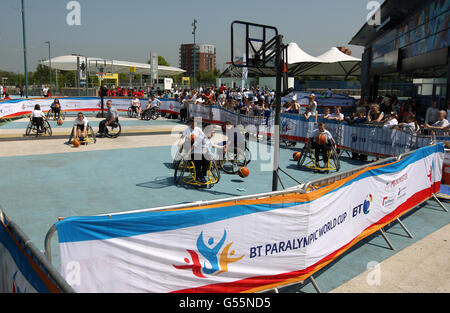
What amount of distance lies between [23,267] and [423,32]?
24.0 metres

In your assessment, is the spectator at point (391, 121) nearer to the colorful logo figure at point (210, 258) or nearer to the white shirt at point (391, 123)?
the white shirt at point (391, 123)

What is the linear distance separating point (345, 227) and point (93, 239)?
381 centimetres

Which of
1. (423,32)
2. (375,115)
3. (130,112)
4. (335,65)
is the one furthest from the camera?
(335,65)

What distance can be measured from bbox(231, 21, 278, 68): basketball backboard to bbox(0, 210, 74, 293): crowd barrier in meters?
6.92

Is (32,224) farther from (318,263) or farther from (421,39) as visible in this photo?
(421,39)

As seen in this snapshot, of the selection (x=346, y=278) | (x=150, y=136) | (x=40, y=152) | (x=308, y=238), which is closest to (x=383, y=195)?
(x=346, y=278)

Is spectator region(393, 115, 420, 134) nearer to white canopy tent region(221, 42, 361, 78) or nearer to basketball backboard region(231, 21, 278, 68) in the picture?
basketball backboard region(231, 21, 278, 68)

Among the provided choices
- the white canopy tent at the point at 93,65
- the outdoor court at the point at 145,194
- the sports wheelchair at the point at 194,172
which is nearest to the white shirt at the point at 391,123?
the outdoor court at the point at 145,194

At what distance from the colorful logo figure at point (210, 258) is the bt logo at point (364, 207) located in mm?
2434

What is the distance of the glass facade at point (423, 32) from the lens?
18.1 meters

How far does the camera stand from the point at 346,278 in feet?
17.9

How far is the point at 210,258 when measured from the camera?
4.16 metres

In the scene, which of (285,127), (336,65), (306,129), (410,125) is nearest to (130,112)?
(285,127)

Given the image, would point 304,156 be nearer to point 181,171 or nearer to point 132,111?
point 181,171
